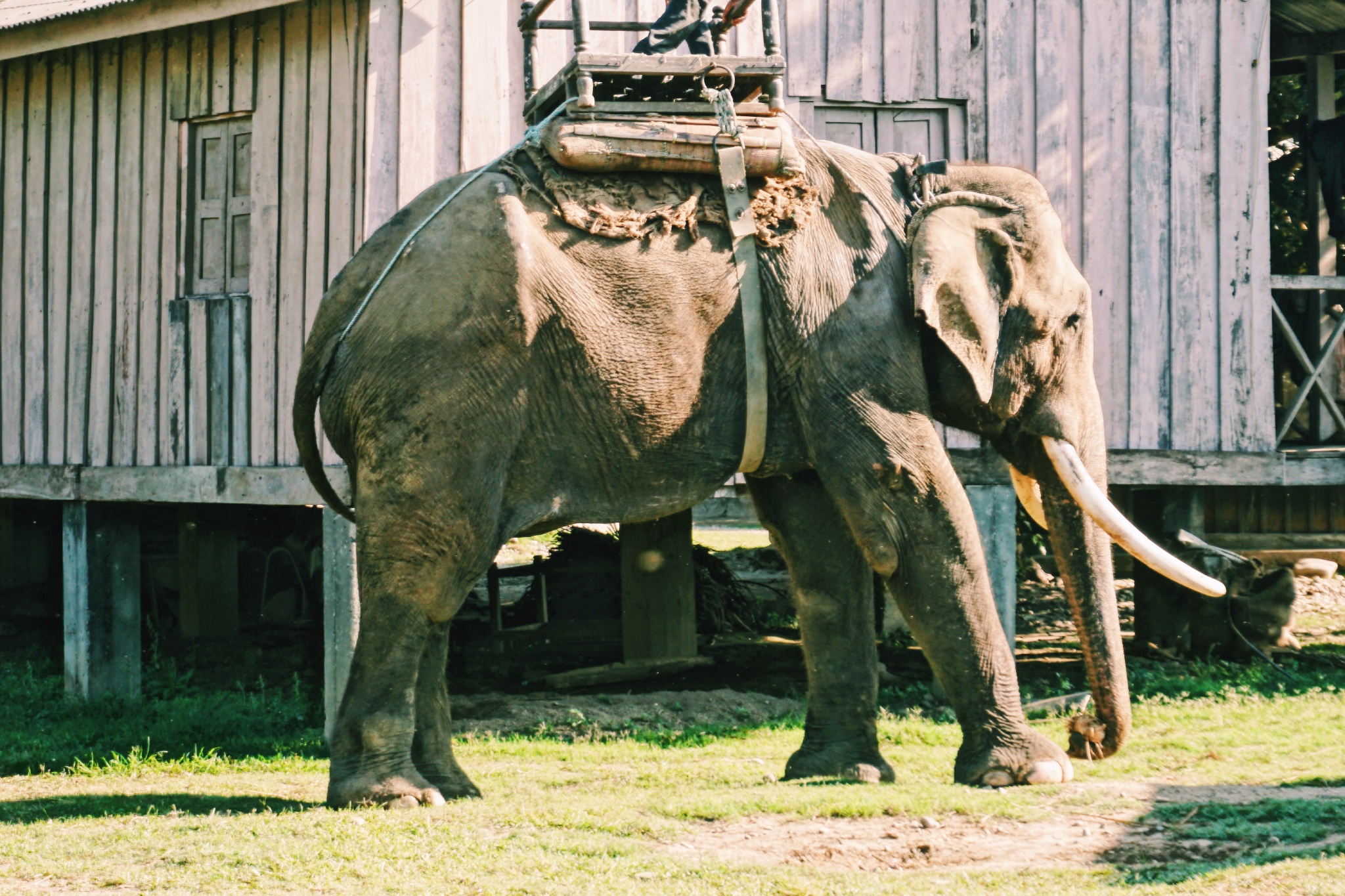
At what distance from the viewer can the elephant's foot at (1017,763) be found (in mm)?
6094

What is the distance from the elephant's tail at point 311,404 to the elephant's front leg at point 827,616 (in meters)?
1.91

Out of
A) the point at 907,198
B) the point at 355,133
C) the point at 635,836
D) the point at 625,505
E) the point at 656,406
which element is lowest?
the point at 635,836

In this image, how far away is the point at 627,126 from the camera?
6.18m

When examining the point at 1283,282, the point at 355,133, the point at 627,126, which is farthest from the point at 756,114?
the point at 1283,282

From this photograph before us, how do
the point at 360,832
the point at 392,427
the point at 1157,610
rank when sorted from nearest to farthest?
the point at 360,832 → the point at 392,427 → the point at 1157,610

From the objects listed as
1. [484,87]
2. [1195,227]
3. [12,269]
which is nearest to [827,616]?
[484,87]

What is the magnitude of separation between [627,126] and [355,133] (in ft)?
11.3

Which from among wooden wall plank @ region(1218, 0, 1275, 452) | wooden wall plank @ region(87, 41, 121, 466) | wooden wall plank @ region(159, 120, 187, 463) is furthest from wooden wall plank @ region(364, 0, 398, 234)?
wooden wall plank @ region(1218, 0, 1275, 452)

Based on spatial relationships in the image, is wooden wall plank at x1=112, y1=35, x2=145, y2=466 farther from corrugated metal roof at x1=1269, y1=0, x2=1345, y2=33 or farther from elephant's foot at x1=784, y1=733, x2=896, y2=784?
corrugated metal roof at x1=1269, y1=0, x2=1345, y2=33

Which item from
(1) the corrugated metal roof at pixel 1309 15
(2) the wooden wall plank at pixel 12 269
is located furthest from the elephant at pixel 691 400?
(1) the corrugated metal roof at pixel 1309 15

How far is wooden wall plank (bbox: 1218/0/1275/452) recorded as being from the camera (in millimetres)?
10203

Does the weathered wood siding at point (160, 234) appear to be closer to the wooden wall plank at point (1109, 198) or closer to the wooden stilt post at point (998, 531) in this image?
the wooden stilt post at point (998, 531)

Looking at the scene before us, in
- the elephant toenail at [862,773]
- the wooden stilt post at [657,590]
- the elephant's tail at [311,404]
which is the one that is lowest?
the elephant toenail at [862,773]

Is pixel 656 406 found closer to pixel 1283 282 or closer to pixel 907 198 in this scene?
pixel 907 198
